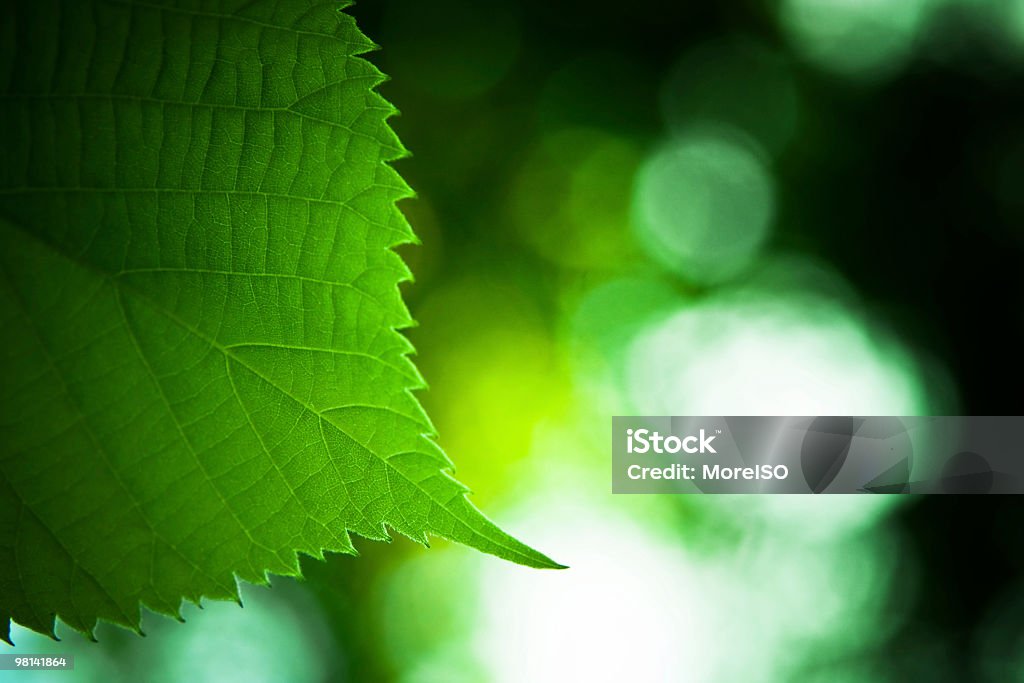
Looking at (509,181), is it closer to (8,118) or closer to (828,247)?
(828,247)

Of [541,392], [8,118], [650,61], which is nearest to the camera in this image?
[8,118]

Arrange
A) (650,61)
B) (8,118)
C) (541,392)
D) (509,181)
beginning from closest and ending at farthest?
1. (8,118)
2. (541,392)
3. (509,181)
4. (650,61)

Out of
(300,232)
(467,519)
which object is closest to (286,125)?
(300,232)

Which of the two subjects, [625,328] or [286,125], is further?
[625,328]

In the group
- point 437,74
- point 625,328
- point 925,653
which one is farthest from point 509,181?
point 925,653

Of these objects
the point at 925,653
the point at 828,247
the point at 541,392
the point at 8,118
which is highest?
the point at 828,247

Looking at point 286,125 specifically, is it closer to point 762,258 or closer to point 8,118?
point 8,118

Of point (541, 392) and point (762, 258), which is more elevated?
point (762, 258)
